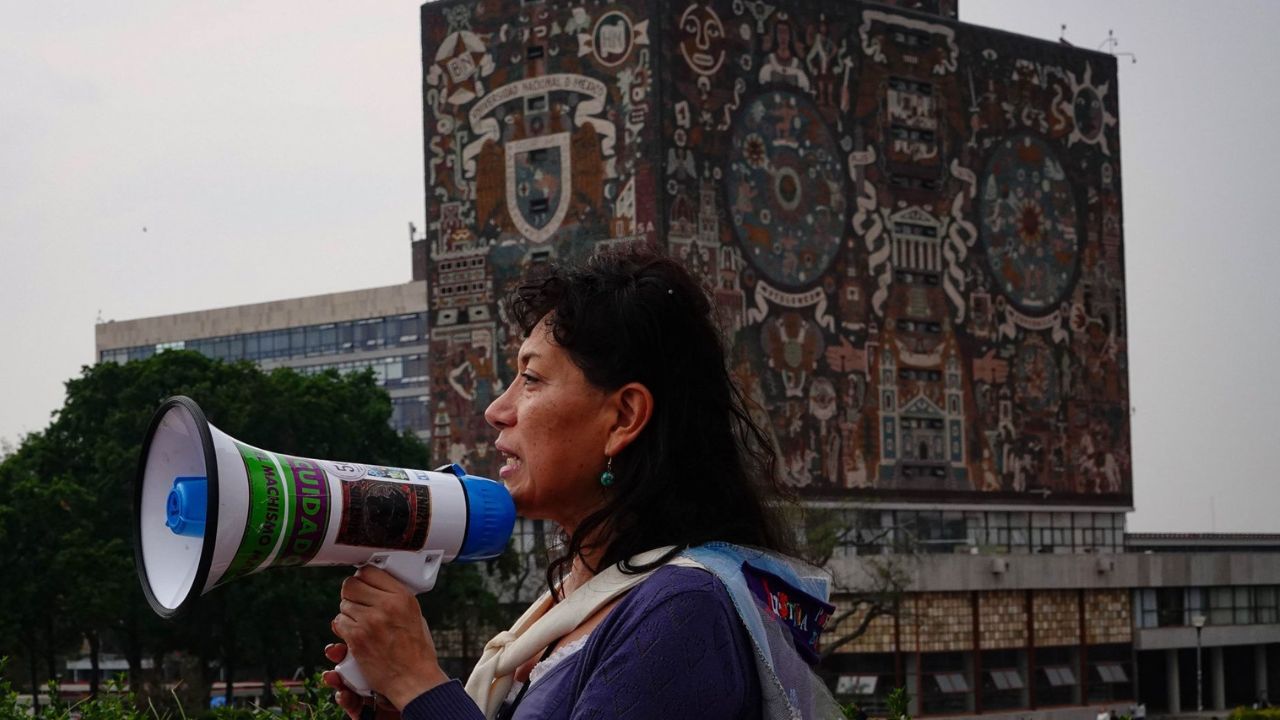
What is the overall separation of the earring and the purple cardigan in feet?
1.03

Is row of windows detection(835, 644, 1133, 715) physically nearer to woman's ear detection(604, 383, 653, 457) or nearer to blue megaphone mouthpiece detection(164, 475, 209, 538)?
woman's ear detection(604, 383, 653, 457)

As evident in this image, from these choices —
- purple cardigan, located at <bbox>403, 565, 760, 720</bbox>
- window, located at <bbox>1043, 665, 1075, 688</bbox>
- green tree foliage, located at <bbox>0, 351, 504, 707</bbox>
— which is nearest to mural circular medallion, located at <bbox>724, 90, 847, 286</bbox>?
green tree foliage, located at <bbox>0, 351, 504, 707</bbox>

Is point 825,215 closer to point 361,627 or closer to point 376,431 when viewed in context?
point 376,431

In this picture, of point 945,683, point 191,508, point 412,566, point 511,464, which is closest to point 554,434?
point 511,464

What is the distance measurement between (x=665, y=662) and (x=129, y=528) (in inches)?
1517

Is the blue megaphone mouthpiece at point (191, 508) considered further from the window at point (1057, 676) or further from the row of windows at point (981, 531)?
the window at point (1057, 676)

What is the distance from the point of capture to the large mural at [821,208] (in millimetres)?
45781

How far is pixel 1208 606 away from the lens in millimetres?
58438

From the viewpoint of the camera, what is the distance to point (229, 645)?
39312mm

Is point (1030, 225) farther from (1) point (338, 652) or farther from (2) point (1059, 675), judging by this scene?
(1) point (338, 652)

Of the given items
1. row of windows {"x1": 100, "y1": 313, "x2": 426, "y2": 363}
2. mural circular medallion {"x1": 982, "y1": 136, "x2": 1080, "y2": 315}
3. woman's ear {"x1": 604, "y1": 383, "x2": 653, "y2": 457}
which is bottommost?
woman's ear {"x1": 604, "y1": 383, "x2": 653, "y2": 457}

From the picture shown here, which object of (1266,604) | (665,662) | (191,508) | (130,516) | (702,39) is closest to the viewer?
(665,662)

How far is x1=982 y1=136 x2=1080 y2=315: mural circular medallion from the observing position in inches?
2072

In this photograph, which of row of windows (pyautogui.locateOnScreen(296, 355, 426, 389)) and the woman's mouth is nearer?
the woman's mouth
